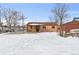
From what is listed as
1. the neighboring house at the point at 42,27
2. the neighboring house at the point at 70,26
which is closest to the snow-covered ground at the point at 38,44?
the neighboring house at the point at 42,27

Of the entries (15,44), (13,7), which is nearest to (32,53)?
(15,44)

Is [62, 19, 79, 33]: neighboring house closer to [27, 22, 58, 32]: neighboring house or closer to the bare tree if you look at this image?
the bare tree

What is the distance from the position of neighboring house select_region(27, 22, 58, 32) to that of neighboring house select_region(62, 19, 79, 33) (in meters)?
0.21

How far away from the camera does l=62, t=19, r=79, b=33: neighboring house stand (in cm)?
422

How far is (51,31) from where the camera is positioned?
4.30 metres

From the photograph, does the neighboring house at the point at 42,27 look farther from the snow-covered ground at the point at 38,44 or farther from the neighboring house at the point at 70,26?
the neighboring house at the point at 70,26

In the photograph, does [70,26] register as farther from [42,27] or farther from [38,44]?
[38,44]

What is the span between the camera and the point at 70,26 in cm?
427

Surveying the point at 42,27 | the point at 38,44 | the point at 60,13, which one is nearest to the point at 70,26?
the point at 60,13

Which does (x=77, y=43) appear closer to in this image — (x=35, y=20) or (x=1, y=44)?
(x=35, y=20)

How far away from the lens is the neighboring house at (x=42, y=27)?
13.9ft

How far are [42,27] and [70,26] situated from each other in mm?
584

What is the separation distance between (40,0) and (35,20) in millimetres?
521
